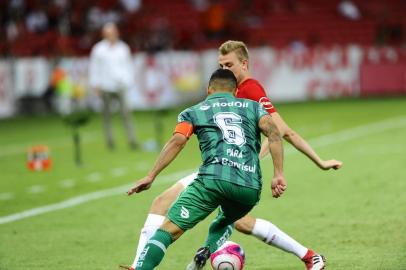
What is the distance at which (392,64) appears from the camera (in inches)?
1410

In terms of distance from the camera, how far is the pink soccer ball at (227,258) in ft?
28.5

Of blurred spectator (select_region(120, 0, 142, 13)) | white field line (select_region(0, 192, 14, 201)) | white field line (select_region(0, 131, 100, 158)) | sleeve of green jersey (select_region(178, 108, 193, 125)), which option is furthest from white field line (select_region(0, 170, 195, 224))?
blurred spectator (select_region(120, 0, 142, 13))

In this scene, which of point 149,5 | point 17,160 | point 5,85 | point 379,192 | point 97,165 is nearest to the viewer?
point 379,192

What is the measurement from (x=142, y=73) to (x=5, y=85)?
4280 millimetres

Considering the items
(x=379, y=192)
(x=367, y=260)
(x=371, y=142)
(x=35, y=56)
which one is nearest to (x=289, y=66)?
(x=35, y=56)

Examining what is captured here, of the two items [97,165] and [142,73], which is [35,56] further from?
[97,165]

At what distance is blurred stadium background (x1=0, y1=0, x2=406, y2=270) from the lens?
36.6 feet

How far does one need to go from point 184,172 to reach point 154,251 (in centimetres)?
970

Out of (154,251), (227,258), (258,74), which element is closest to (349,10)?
(258,74)

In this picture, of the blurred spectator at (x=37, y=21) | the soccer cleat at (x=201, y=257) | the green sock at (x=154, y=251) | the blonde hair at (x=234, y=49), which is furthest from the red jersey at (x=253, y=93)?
the blurred spectator at (x=37, y=21)

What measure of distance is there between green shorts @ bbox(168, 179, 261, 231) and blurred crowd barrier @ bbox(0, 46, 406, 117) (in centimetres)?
2471

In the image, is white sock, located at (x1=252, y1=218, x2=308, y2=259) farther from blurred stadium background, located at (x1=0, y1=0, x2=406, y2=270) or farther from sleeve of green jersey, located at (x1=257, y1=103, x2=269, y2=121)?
sleeve of green jersey, located at (x1=257, y1=103, x2=269, y2=121)

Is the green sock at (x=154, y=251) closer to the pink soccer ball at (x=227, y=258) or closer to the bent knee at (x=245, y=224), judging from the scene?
the pink soccer ball at (x=227, y=258)

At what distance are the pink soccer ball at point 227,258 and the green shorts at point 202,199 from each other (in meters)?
0.78
